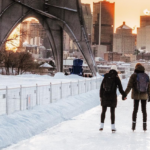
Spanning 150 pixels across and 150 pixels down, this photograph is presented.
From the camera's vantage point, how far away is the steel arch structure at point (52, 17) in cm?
4409

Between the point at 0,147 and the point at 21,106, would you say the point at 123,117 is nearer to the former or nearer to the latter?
the point at 21,106

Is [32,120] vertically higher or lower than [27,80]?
higher

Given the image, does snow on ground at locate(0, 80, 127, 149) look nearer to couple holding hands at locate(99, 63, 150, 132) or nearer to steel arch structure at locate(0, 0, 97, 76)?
couple holding hands at locate(99, 63, 150, 132)

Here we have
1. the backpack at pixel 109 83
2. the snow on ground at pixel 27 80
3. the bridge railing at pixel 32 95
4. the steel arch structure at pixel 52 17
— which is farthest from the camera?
the steel arch structure at pixel 52 17

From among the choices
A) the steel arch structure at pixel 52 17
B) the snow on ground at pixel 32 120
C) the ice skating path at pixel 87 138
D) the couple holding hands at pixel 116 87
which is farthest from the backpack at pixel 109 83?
the steel arch structure at pixel 52 17

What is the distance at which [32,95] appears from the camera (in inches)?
623

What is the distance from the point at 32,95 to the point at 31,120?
3538 mm

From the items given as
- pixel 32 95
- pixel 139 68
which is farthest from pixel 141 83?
pixel 32 95

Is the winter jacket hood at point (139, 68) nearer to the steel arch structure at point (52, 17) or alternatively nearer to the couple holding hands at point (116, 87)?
the couple holding hands at point (116, 87)

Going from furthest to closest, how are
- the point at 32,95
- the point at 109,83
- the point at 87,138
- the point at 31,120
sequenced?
the point at 32,95 → the point at 31,120 → the point at 109,83 → the point at 87,138

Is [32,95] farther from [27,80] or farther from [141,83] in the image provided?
[27,80]

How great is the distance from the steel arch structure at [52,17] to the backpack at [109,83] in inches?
1322

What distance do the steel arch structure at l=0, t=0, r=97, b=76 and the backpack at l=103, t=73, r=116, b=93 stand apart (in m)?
33.6

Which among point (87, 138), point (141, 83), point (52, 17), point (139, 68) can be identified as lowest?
point (87, 138)
